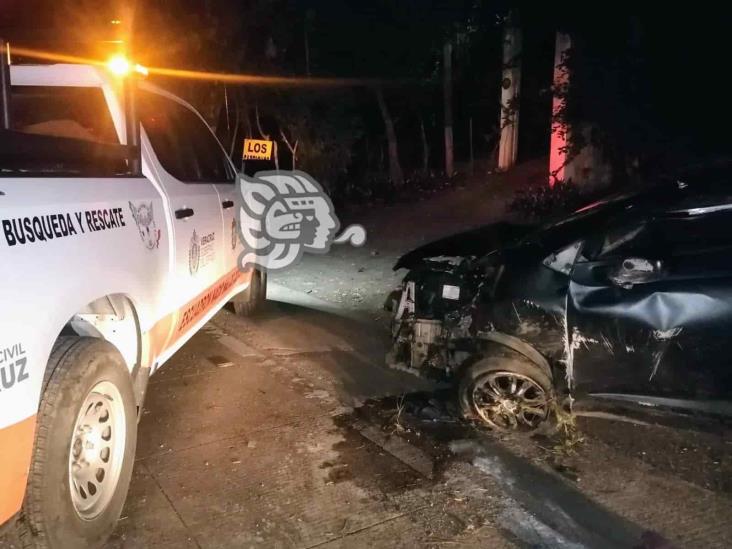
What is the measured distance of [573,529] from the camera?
10.8 feet

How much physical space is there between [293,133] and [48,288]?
19557 millimetres

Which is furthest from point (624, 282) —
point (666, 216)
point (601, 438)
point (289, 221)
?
point (289, 221)

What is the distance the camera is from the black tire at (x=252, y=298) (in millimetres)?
6946

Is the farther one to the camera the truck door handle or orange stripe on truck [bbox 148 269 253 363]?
the truck door handle

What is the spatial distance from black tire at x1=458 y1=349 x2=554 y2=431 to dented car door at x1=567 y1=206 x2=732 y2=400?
23 cm

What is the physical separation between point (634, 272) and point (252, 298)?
4.22 m

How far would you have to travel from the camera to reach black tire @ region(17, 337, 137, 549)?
252 cm

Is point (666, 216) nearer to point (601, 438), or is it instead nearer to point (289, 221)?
point (601, 438)

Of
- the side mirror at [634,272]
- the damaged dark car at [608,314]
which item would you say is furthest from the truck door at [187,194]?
the side mirror at [634,272]

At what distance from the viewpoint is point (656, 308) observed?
373 cm

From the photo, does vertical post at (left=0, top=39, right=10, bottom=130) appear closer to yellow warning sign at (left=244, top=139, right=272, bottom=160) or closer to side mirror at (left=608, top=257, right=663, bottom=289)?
side mirror at (left=608, top=257, right=663, bottom=289)

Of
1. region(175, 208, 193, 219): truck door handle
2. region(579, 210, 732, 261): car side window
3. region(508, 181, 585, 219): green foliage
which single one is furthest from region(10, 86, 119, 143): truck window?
region(508, 181, 585, 219): green foliage

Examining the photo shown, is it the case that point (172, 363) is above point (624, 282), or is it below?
below

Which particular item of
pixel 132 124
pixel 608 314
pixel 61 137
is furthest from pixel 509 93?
pixel 61 137
